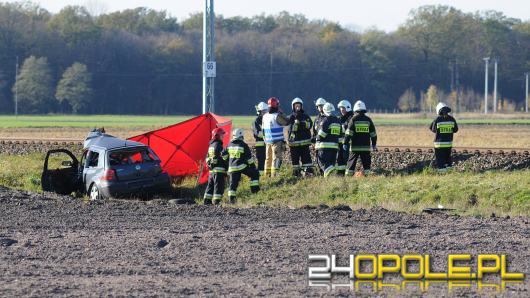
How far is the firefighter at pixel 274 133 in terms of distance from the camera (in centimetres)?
2164

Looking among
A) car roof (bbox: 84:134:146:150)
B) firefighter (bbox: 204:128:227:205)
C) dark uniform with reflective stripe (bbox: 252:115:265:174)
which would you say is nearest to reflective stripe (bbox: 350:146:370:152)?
dark uniform with reflective stripe (bbox: 252:115:265:174)

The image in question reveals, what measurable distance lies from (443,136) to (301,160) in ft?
10.4

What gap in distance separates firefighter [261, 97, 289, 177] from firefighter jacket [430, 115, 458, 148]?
3.18m

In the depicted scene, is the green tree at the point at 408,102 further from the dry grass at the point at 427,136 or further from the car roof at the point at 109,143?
the car roof at the point at 109,143

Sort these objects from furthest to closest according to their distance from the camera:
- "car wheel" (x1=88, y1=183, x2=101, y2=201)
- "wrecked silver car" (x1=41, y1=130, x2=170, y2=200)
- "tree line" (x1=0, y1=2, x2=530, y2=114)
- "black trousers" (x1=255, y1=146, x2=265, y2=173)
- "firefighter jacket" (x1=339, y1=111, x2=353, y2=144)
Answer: "tree line" (x1=0, y1=2, x2=530, y2=114)
"black trousers" (x1=255, y1=146, x2=265, y2=173)
"firefighter jacket" (x1=339, y1=111, x2=353, y2=144)
"car wheel" (x1=88, y1=183, x2=101, y2=201)
"wrecked silver car" (x1=41, y1=130, x2=170, y2=200)

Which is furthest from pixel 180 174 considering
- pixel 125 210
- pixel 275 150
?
pixel 125 210

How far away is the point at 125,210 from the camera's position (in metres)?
17.5

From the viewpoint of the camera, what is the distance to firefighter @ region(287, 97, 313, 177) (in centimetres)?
2144

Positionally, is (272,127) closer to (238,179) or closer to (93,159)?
(238,179)

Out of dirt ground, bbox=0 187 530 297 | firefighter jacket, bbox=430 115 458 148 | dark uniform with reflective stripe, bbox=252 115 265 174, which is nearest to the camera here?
dirt ground, bbox=0 187 530 297

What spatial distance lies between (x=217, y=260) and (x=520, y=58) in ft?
350

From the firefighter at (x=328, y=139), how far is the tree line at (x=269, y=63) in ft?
256

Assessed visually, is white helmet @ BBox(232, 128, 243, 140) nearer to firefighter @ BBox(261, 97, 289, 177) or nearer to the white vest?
firefighter @ BBox(261, 97, 289, 177)

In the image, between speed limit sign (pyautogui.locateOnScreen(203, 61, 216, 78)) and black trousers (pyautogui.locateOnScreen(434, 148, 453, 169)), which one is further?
speed limit sign (pyautogui.locateOnScreen(203, 61, 216, 78))
